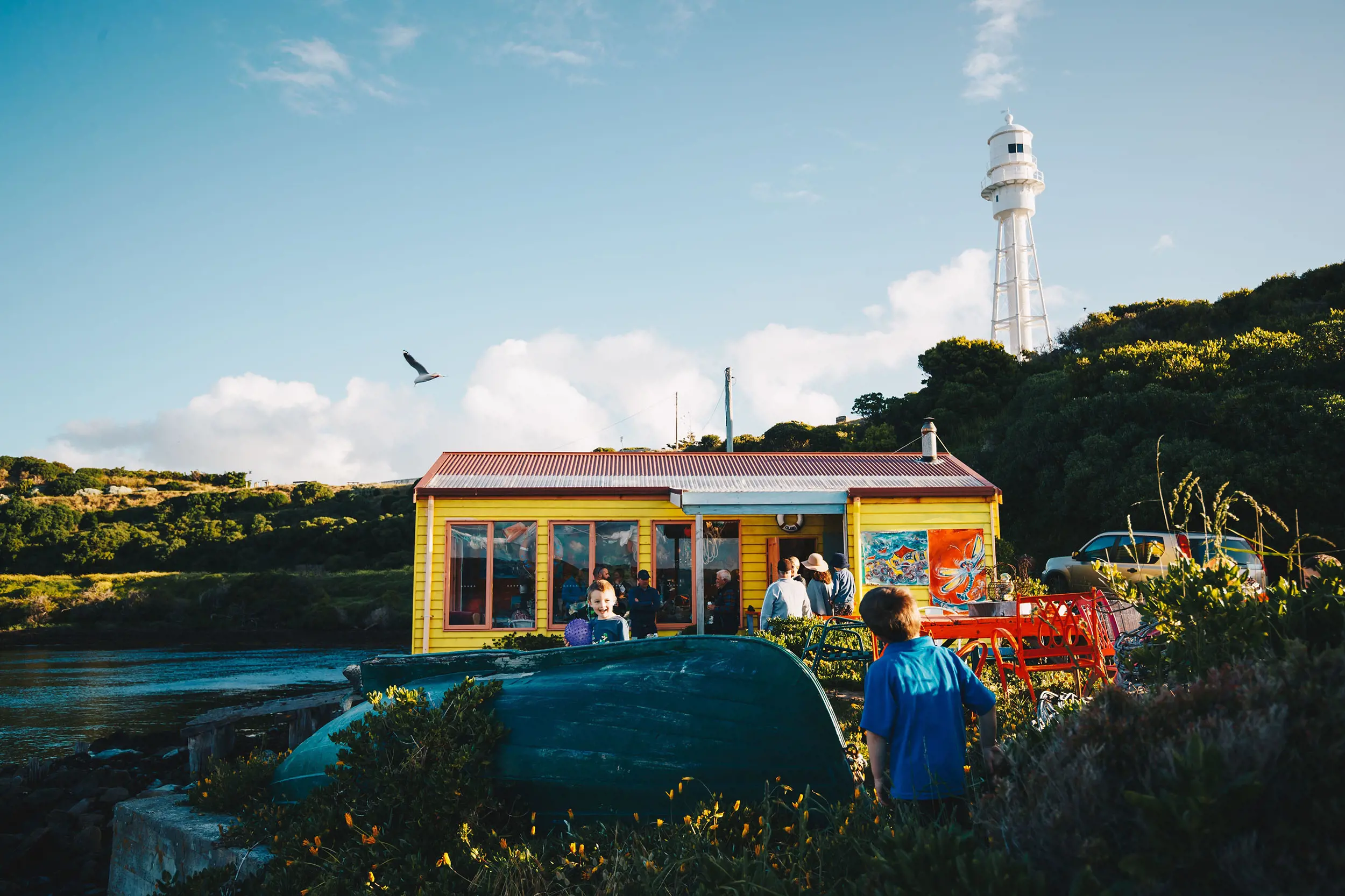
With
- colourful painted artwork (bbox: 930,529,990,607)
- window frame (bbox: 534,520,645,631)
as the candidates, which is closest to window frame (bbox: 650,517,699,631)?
window frame (bbox: 534,520,645,631)

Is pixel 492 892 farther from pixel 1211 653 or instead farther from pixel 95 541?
pixel 95 541

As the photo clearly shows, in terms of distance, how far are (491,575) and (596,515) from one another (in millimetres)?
1797

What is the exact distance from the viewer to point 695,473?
47.3 feet

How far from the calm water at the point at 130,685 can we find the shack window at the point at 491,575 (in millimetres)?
5174

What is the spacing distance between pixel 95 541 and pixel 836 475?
40009 millimetres

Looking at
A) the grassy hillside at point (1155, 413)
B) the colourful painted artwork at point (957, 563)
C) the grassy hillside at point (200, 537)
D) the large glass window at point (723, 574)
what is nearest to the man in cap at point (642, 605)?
the large glass window at point (723, 574)

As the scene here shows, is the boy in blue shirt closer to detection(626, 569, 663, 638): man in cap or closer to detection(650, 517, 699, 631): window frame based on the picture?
detection(626, 569, 663, 638): man in cap

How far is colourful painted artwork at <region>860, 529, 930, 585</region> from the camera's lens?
43.8 ft

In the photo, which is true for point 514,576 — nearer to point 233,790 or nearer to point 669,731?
point 233,790

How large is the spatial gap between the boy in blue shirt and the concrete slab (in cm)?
334

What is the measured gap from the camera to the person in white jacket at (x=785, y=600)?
8.91m

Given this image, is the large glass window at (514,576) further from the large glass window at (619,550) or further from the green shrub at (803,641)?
the green shrub at (803,641)

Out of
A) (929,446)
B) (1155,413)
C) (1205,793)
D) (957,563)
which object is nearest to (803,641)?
(957,563)

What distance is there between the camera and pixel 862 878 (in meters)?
2.28
